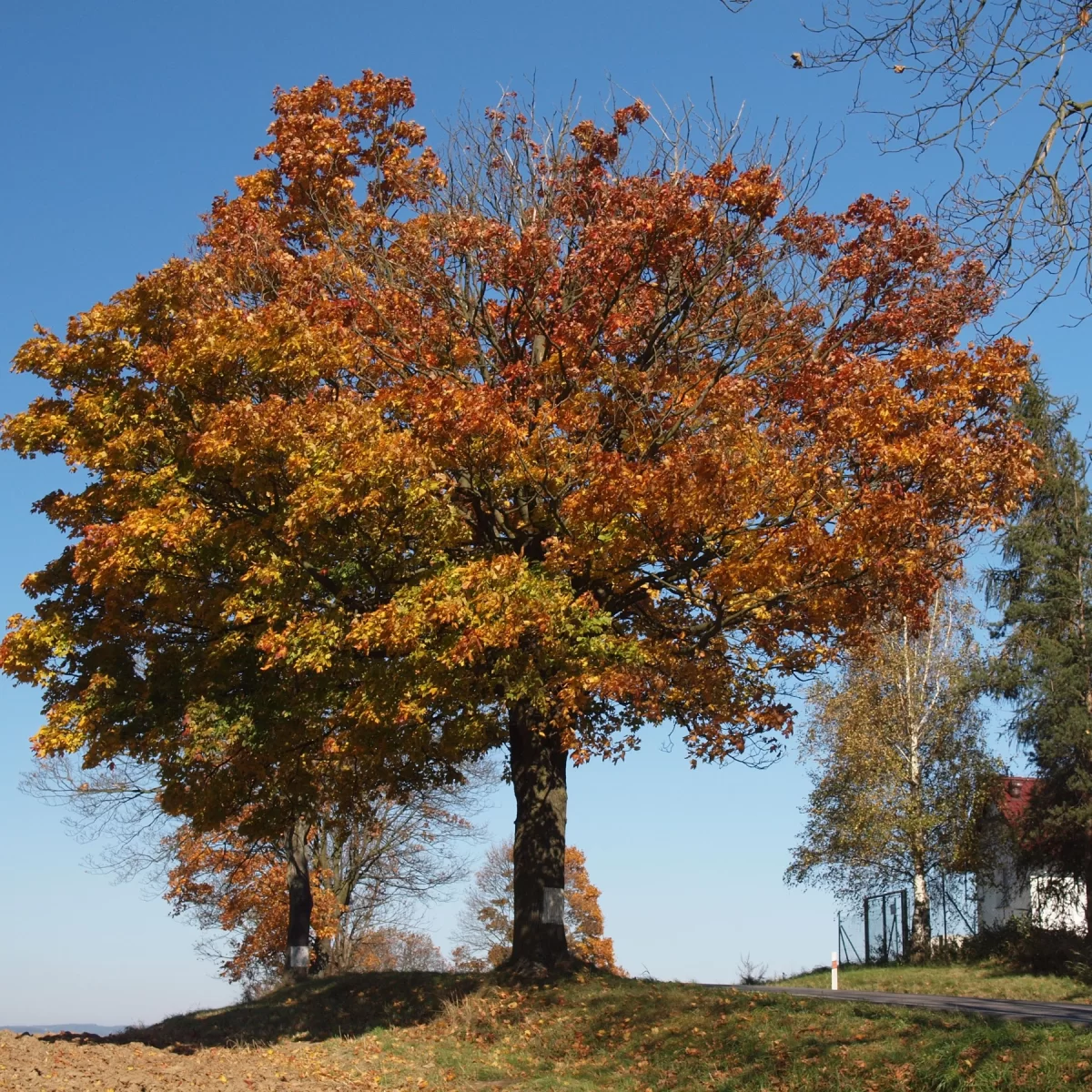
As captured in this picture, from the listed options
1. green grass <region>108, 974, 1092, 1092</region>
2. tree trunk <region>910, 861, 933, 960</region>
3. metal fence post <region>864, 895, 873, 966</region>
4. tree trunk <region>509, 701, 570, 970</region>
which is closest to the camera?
green grass <region>108, 974, 1092, 1092</region>

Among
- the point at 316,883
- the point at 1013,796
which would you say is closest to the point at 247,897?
the point at 316,883

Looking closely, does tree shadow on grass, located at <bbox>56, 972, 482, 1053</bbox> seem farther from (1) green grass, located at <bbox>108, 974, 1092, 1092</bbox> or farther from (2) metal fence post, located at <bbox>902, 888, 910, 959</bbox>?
(2) metal fence post, located at <bbox>902, 888, 910, 959</bbox>

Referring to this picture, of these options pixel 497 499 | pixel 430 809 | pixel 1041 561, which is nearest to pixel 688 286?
pixel 497 499

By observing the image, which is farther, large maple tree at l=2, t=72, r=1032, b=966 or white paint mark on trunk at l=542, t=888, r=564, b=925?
white paint mark on trunk at l=542, t=888, r=564, b=925

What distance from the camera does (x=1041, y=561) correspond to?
101ft

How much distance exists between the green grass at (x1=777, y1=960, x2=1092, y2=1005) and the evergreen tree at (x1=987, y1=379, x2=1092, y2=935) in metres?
3.13

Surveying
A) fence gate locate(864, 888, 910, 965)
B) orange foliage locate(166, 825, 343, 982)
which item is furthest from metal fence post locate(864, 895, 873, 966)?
orange foliage locate(166, 825, 343, 982)

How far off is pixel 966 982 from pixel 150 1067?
17915mm

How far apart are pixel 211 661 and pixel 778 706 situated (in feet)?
24.1

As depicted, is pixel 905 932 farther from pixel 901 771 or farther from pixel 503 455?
pixel 503 455

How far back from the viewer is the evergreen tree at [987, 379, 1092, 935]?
92.3 ft

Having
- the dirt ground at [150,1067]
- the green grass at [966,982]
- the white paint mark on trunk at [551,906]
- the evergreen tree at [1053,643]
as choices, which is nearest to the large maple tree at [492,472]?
the white paint mark on trunk at [551,906]

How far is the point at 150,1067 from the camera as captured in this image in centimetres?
1276

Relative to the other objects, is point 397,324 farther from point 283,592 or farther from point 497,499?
point 283,592
